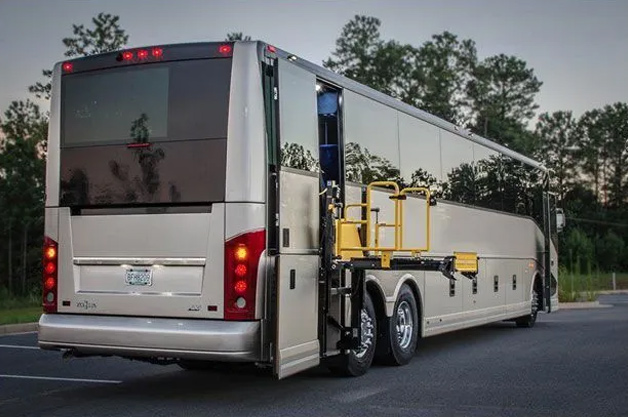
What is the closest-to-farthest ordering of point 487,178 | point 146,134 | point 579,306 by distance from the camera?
point 146,134 → point 487,178 → point 579,306

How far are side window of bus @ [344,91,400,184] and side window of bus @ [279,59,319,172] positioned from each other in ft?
3.47

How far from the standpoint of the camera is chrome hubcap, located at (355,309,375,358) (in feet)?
35.8

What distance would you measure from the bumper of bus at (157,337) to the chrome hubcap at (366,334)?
2782mm

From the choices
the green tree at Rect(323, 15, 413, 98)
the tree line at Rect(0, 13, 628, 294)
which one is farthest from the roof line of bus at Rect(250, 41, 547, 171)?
the green tree at Rect(323, 15, 413, 98)

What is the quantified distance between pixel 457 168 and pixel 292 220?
20.7 feet

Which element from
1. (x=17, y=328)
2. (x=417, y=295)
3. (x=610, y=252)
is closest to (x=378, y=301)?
(x=417, y=295)

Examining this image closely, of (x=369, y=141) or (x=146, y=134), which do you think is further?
(x=369, y=141)

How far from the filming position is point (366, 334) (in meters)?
11.1

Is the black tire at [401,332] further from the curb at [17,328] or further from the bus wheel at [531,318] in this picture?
the curb at [17,328]

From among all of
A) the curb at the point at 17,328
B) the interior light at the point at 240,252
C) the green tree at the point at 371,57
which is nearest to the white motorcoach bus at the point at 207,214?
the interior light at the point at 240,252

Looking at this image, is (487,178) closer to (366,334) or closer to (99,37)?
(366,334)

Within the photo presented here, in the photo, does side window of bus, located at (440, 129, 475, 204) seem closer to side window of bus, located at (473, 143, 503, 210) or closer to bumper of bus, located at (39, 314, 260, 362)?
side window of bus, located at (473, 143, 503, 210)

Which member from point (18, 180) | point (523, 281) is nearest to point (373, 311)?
point (523, 281)

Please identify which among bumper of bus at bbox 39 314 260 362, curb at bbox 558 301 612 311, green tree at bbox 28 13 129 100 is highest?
green tree at bbox 28 13 129 100
